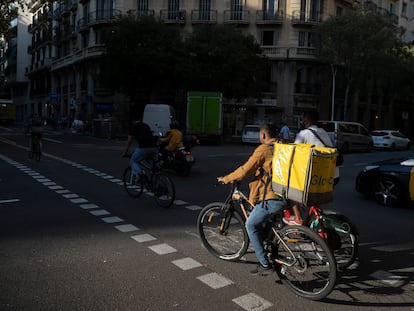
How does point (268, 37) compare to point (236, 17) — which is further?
point (236, 17)

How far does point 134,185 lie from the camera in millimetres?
8945

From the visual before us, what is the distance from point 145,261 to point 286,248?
168cm

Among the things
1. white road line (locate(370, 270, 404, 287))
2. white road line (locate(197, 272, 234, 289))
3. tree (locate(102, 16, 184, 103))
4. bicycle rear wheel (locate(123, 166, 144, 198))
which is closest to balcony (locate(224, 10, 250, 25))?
tree (locate(102, 16, 184, 103))

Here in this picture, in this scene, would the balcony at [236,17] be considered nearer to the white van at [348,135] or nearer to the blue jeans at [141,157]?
the white van at [348,135]

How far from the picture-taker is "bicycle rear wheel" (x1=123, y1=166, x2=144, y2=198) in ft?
28.9

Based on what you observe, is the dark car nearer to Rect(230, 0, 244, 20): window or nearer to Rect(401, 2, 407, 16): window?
Rect(230, 0, 244, 20): window

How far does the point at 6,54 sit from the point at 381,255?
252 feet

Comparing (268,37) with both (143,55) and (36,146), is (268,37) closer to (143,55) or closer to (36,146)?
(143,55)

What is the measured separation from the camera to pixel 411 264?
5.09m

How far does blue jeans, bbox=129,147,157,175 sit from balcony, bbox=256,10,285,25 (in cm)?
3407

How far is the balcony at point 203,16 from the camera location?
4138 cm

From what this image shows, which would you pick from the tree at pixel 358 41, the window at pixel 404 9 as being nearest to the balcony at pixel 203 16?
the tree at pixel 358 41

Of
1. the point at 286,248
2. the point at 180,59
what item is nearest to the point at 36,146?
the point at 286,248

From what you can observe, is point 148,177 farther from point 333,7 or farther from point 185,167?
point 333,7
